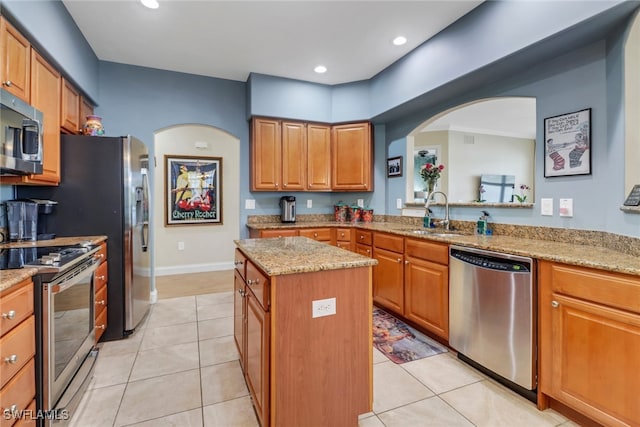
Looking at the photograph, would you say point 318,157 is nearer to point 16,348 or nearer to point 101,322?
point 101,322

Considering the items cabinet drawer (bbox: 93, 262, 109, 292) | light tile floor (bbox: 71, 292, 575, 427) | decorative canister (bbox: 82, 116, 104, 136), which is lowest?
light tile floor (bbox: 71, 292, 575, 427)

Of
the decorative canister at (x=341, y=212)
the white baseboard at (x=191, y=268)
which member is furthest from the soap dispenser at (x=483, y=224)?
the white baseboard at (x=191, y=268)

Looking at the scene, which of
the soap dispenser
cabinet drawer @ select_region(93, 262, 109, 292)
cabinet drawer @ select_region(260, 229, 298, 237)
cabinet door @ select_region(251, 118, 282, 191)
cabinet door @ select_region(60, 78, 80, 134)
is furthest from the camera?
cabinet door @ select_region(251, 118, 282, 191)

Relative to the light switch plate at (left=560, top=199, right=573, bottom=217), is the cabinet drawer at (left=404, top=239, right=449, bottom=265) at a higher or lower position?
lower

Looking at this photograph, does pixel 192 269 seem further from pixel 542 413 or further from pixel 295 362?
pixel 542 413

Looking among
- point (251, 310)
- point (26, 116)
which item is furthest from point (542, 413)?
point (26, 116)

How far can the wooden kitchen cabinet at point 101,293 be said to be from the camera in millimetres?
2246

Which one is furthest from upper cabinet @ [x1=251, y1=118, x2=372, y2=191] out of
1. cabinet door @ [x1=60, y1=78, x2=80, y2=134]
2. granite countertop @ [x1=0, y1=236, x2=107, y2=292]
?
granite countertop @ [x1=0, y1=236, x2=107, y2=292]

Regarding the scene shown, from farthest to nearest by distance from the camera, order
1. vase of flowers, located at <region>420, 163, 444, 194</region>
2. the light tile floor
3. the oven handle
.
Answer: vase of flowers, located at <region>420, 163, 444, 194</region> → the light tile floor → the oven handle

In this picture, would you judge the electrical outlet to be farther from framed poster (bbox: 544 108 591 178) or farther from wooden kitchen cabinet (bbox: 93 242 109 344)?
framed poster (bbox: 544 108 591 178)

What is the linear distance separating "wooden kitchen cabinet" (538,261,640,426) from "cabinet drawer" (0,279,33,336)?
261 cm

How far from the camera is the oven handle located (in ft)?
4.99

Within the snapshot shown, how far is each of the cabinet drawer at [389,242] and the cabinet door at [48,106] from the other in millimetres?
2881

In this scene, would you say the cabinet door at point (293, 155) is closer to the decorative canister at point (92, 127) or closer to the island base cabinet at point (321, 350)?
the decorative canister at point (92, 127)
